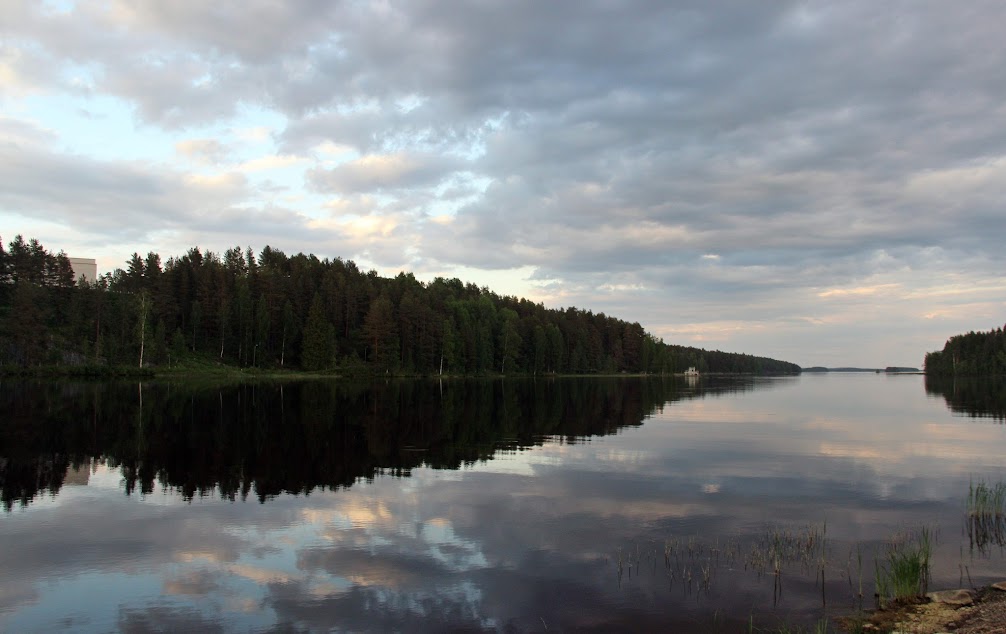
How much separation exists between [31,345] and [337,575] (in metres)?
123

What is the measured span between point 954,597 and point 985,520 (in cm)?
1056

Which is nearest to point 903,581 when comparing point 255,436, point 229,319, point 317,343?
point 255,436

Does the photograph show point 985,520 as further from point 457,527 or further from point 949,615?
point 457,527

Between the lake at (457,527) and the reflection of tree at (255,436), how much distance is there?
11.8 inches

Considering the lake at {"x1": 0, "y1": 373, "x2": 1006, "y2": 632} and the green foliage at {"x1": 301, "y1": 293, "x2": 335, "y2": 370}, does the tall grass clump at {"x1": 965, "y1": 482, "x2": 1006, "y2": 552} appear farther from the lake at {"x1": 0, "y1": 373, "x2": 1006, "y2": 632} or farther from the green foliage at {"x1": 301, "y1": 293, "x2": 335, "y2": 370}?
the green foliage at {"x1": 301, "y1": 293, "x2": 335, "y2": 370}

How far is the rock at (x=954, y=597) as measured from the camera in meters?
13.6

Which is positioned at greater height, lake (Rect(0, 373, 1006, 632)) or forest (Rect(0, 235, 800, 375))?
forest (Rect(0, 235, 800, 375))

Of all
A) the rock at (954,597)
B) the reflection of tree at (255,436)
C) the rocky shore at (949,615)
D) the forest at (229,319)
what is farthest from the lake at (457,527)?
the forest at (229,319)

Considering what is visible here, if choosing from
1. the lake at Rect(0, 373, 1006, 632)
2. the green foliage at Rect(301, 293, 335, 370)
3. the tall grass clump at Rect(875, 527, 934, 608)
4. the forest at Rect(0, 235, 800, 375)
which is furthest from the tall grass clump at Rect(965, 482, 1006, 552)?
the green foliage at Rect(301, 293, 335, 370)

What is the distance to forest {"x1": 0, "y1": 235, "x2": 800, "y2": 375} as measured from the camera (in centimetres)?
11844

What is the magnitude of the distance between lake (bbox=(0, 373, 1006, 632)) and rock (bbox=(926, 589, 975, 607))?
147cm

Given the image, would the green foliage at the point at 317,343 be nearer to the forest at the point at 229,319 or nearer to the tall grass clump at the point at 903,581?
the forest at the point at 229,319

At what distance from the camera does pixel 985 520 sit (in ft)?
71.8

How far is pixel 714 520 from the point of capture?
2155 cm
